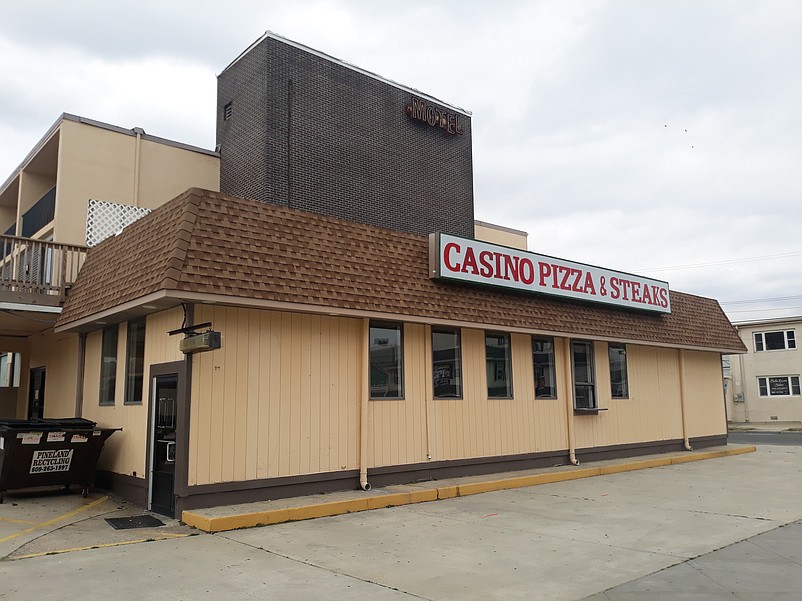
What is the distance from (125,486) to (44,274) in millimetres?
5053

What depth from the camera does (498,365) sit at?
14.1m

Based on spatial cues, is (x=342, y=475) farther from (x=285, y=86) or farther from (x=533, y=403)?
(x=285, y=86)

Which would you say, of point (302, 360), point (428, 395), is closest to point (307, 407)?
point (302, 360)

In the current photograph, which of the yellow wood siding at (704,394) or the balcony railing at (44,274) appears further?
the yellow wood siding at (704,394)

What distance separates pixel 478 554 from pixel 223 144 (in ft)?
53.6

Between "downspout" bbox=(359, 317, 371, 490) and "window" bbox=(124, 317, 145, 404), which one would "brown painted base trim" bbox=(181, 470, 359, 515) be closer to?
"downspout" bbox=(359, 317, 371, 490)

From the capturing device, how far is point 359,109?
21.0 m

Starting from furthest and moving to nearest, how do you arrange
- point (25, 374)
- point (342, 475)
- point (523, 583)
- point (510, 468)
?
point (25, 374), point (510, 468), point (342, 475), point (523, 583)

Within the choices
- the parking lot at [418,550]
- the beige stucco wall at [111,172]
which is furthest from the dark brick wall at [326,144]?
the parking lot at [418,550]

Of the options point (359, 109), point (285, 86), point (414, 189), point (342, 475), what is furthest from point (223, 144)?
point (342, 475)

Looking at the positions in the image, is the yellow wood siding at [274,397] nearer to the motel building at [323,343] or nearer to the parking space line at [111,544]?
the motel building at [323,343]

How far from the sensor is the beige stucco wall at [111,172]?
17.1 metres

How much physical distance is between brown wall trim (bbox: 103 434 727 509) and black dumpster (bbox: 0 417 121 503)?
0.61 meters

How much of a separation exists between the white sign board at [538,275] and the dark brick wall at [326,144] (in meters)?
7.31
